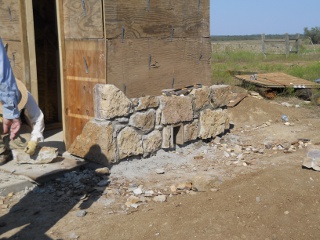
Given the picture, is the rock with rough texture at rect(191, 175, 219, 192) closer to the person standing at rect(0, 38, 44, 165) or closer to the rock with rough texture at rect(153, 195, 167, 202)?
the rock with rough texture at rect(153, 195, 167, 202)

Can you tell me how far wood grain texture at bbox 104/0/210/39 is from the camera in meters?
5.01

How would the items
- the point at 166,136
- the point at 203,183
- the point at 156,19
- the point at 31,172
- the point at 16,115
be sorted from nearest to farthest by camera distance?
1. the point at 16,115
2. the point at 203,183
3. the point at 31,172
4. the point at 156,19
5. the point at 166,136

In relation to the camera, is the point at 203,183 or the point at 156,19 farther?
the point at 156,19

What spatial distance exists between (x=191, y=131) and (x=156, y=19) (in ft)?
5.83

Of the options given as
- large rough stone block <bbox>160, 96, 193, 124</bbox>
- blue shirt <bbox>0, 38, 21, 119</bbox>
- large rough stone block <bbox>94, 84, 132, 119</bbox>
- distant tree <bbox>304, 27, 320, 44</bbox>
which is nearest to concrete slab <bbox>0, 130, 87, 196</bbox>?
large rough stone block <bbox>94, 84, 132, 119</bbox>

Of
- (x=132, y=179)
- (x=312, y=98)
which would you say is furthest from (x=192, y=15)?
(x=312, y=98)

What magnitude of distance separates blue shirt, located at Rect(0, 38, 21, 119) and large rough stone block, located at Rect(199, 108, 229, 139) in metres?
3.80

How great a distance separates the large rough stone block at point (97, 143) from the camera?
197 inches

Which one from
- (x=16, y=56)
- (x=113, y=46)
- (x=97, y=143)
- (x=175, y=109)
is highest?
(x=113, y=46)

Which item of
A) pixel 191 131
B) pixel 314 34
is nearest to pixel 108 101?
pixel 191 131

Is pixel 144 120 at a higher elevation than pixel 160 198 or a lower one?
higher

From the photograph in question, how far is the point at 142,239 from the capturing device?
357 centimetres

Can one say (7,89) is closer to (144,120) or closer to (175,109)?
(144,120)

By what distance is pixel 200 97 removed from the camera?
6.36m
